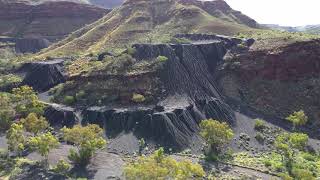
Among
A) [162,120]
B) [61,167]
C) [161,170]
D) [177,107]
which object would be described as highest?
[161,170]

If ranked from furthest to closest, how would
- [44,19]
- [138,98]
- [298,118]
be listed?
[44,19]
[138,98]
[298,118]

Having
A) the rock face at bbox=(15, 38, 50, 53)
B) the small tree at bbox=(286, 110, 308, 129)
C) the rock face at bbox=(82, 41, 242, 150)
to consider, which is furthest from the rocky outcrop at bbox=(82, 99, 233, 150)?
the rock face at bbox=(15, 38, 50, 53)

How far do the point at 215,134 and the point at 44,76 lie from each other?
48.1 meters

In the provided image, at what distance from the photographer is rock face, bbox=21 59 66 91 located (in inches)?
3867

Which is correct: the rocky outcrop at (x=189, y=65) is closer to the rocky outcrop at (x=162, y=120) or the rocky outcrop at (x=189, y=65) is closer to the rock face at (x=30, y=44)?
the rocky outcrop at (x=162, y=120)

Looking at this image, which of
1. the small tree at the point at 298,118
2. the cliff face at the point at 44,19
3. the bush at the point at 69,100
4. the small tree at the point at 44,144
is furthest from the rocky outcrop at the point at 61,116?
the cliff face at the point at 44,19

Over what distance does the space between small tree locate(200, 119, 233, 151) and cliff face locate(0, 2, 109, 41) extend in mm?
117572

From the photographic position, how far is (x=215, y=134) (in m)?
69.3

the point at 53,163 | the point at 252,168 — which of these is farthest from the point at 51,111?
the point at 252,168

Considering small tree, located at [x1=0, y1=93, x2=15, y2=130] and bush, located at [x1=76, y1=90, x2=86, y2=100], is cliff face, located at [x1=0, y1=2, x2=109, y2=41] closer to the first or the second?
bush, located at [x1=76, y1=90, x2=86, y2=100]

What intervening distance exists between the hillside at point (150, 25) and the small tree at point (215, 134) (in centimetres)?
5303

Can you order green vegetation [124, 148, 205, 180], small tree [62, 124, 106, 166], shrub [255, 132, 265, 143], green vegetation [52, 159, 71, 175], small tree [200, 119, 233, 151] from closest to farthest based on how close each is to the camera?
green vegetation [124, 148, 205, 180] < green vegetation [52, 159, 71, 175] < small tree [62, 124, 106, 166] < small tree [200, 119, 233, 151] < shrub [255, 132, 265, 143]

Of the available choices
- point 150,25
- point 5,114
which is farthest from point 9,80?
point 150,25

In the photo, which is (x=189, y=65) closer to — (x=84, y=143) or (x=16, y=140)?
(x=84, y=143)
